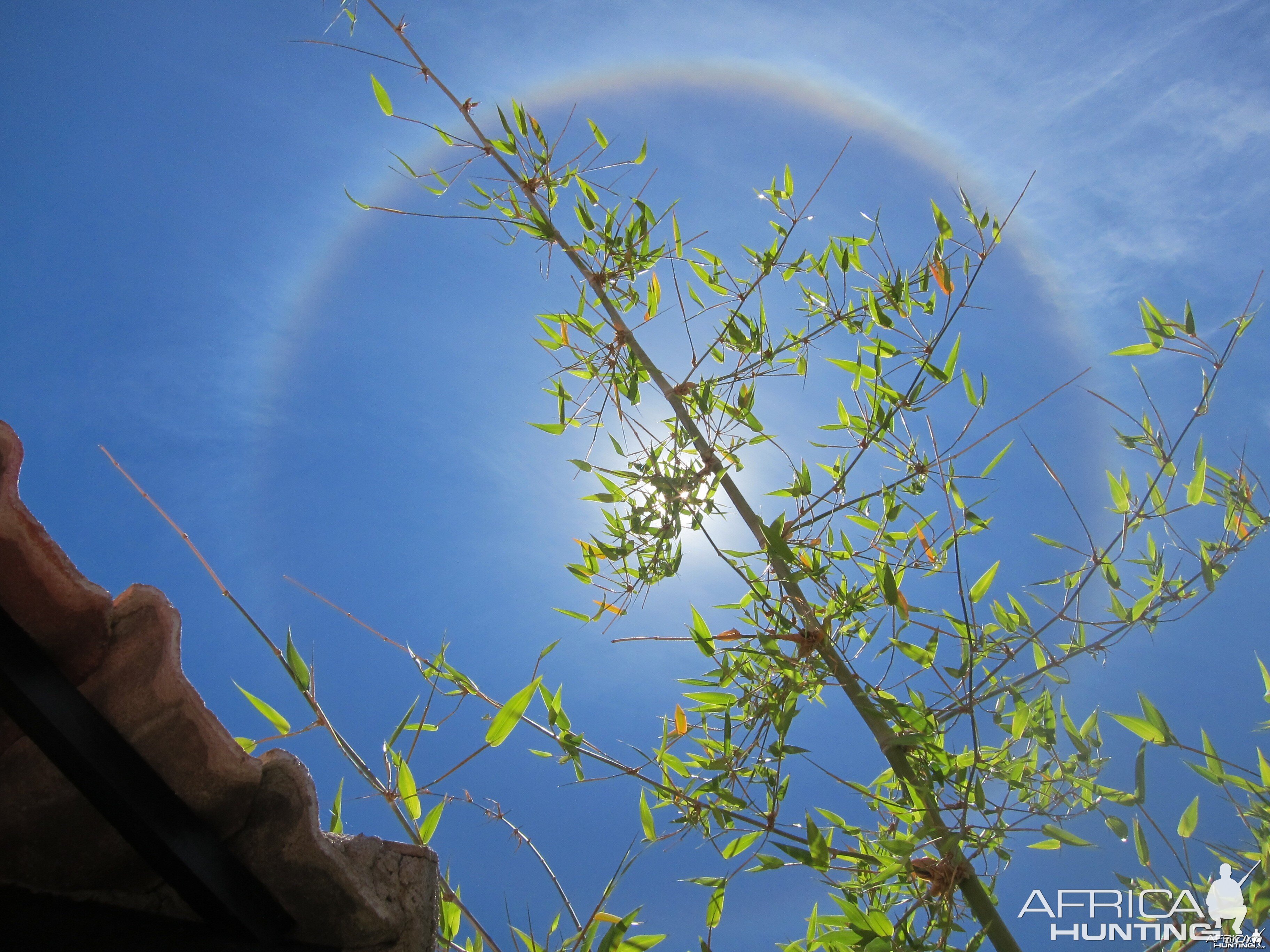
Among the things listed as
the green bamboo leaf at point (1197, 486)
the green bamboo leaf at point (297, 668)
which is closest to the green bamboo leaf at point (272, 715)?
the green bamboo leaf at point (297, 668)

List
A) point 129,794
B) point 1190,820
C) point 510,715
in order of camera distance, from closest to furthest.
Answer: point 129,794
point 510,715
point 1190,820

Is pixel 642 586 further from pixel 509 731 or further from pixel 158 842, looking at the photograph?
pixel 158 842

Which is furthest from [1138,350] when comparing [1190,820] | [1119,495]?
[1190,820]

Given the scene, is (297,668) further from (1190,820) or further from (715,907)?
(1190,820)

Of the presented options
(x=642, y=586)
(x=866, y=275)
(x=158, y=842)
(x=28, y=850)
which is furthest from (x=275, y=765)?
(x=866, y=275)

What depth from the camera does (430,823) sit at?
1178mm

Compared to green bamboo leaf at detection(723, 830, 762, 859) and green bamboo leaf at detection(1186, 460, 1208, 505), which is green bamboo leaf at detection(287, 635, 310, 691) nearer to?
green bamboo leaf at detection(723, 830, 762, 859)

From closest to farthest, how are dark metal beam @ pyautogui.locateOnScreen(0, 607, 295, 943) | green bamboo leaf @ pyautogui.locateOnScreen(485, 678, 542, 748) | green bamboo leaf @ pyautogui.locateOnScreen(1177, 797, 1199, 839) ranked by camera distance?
dark metal beam @ pyautogui.locateOnScreen(0, 607, 295, 943) < green bamboo leaf @ pyautogui.locateOnScreen(485, 678, 542, 748) < green bamboo leaf @ pyautogui.locateOnScreen(1177, 797, 1199, 839)

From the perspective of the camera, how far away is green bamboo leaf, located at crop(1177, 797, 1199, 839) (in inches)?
47.3

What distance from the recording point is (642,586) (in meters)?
1.66

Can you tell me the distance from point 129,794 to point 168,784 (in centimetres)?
3

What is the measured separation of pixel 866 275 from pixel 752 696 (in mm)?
1021

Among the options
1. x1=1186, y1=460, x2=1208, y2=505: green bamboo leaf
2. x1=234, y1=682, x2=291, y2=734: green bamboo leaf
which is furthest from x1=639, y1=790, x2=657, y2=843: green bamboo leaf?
x1=1186, y1=460, x2=1208, y2=505: green bamboo leaf

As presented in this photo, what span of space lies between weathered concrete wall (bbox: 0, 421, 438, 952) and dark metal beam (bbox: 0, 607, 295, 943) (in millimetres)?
12
